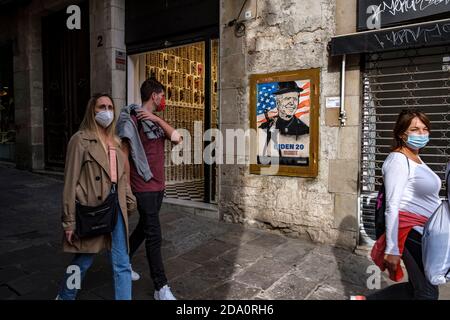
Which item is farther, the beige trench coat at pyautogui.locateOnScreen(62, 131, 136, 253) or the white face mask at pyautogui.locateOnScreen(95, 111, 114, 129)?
the white face mask at pyautogui.locateOnScreen(95, 111, 114, 129)

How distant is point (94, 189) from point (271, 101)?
311 cm

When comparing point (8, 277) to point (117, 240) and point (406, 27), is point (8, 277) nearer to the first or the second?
point (117, 240)

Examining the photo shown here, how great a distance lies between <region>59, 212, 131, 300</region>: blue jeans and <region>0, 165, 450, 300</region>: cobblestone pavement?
0.51 m

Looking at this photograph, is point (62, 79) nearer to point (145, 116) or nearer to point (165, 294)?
point (145, 116)

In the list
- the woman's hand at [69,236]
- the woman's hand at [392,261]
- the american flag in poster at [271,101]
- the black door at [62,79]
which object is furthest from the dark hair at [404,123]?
the black door at [62,79]

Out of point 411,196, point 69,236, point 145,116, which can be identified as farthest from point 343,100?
point 69,236

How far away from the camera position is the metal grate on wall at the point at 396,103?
411 centimetres

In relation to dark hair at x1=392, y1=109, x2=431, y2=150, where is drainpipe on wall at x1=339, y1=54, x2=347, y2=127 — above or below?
above

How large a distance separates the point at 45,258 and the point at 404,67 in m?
4.71

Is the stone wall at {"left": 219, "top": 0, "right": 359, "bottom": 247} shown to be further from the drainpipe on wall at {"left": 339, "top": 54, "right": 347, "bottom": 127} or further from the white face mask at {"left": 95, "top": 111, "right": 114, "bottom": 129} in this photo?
the white face mask at {"left": 95, "top": 111, "right": 114, "bottom": 129}

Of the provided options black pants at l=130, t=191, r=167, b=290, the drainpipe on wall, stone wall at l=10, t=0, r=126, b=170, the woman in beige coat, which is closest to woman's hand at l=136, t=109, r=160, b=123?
the woman in beige coat

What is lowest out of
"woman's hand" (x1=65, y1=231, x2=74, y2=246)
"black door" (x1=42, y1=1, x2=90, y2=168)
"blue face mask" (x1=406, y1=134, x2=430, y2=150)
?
"woman's hand" (x1=65, y1=231, x2=74, y2=246)

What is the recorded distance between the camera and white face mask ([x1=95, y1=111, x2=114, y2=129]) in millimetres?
2676
